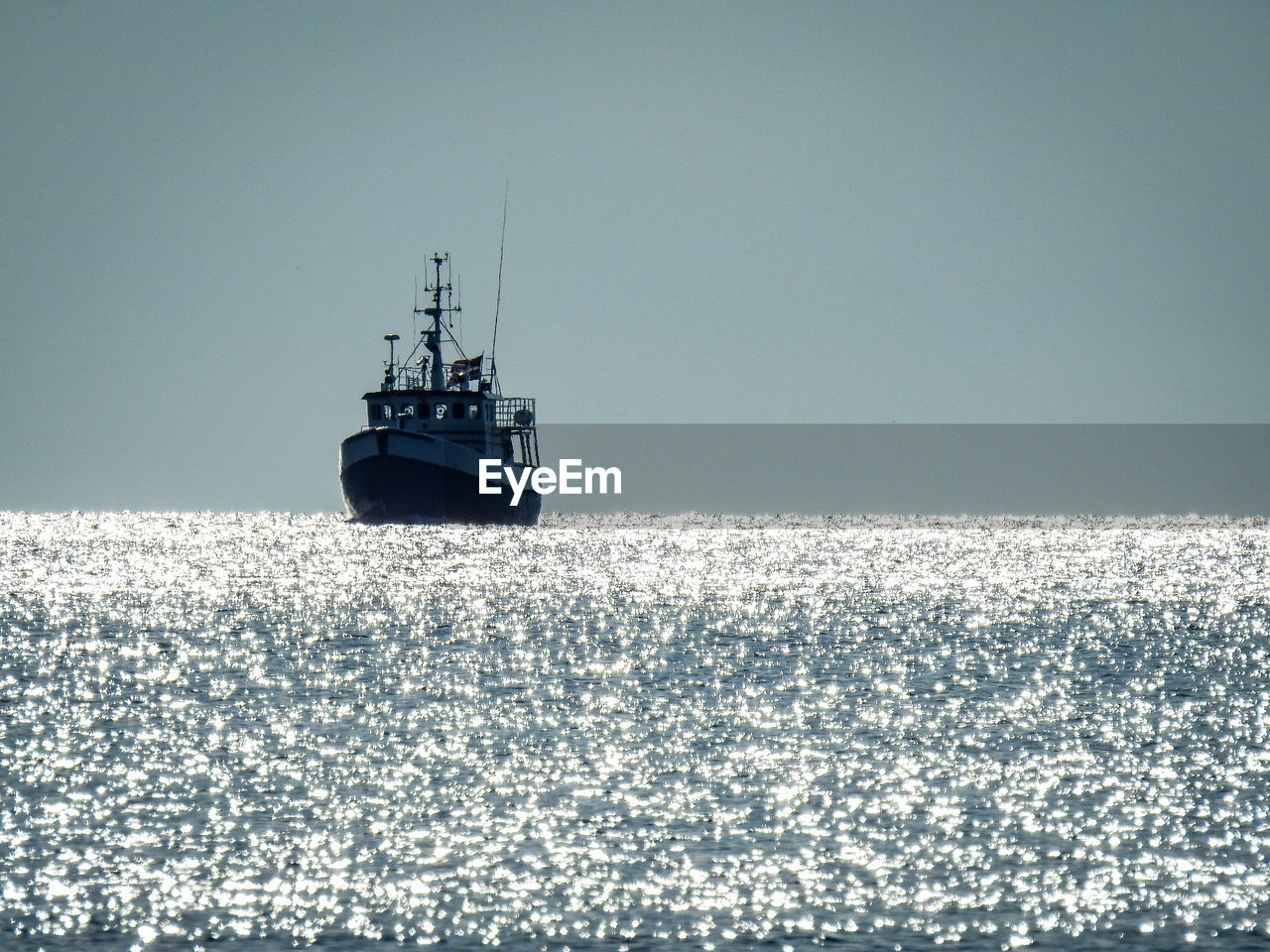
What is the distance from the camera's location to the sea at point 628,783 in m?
16.2

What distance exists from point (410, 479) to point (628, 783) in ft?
302

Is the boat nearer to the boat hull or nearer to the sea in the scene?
the boat hull

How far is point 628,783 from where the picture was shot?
2394 cm

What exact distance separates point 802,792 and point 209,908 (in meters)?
10.0

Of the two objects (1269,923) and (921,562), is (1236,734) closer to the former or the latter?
(1269,923)

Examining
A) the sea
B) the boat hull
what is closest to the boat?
the boat hull

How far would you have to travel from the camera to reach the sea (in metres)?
16.2

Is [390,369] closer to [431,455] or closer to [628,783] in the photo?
[431,455]

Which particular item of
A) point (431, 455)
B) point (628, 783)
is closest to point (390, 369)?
point (431, 455)

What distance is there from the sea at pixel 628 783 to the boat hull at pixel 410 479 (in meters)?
55.7

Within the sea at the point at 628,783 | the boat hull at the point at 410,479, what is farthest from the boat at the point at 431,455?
the sea at the point at 628,783

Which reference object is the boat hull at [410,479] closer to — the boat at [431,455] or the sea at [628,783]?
the boat at [431,455]

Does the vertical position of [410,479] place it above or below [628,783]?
above

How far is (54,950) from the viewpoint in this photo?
14.8 meters
